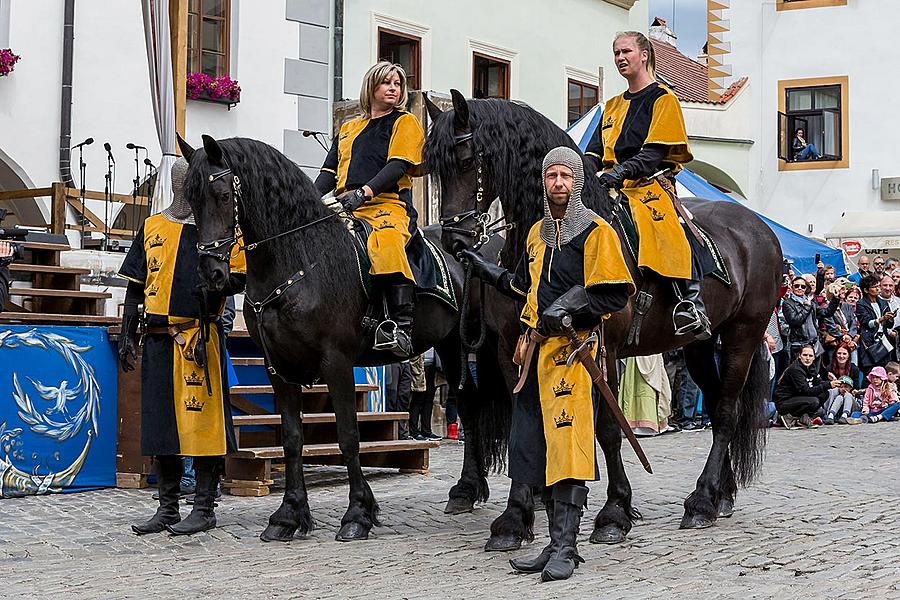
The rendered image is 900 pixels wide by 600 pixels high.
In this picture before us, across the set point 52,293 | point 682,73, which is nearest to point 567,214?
point 52,293

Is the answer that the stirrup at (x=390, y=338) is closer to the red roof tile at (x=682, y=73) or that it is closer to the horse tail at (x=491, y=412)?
the horse tail at (x=491, y=412)

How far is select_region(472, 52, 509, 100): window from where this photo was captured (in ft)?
66.9

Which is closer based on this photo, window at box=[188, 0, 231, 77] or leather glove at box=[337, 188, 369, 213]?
leather glove at box=[337, 188, 369, 213]

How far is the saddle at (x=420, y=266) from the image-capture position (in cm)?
767

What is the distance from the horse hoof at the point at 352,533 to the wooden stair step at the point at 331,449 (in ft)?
4.29

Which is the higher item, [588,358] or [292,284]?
[292,284]

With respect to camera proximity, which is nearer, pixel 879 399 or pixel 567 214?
pixel 567 214

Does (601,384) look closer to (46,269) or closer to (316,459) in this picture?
(316,459)

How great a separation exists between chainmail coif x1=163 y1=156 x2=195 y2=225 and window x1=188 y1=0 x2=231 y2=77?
27.5 feet

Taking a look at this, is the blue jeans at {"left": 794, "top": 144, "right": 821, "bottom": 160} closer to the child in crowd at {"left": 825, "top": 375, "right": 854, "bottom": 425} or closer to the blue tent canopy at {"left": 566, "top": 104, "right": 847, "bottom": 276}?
the blue tent canopy at {"left": 566, "top": 104, "right": 847, "bottom": 276}

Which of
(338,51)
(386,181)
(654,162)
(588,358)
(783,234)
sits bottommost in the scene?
(588,358)

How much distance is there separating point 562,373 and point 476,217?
0.92 meters

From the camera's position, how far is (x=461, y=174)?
6.79 meters

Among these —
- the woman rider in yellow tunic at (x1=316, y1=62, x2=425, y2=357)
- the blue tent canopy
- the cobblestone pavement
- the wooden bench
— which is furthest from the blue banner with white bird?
the blue tent canopy
